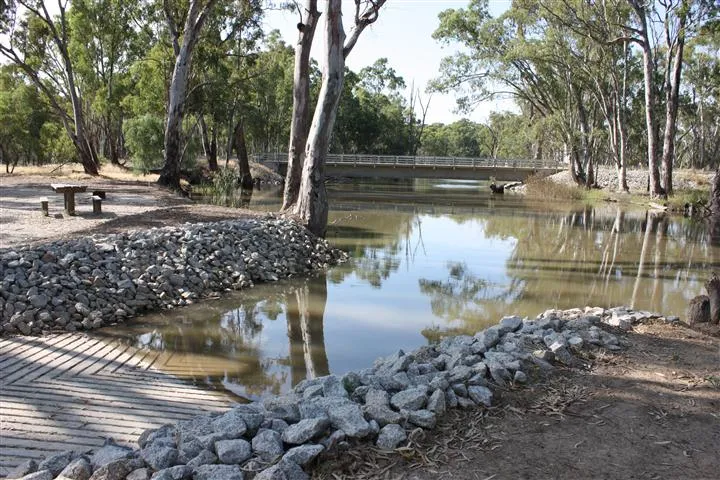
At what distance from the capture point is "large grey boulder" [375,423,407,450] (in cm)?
357

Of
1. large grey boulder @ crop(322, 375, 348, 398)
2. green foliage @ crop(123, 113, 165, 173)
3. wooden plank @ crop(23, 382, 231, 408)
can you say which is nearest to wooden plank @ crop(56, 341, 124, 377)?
wooden plank @ crop(23, 382, 231, 408)

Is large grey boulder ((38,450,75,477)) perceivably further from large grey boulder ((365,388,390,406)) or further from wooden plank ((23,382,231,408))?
large grey boulder ((365,388,390,406))

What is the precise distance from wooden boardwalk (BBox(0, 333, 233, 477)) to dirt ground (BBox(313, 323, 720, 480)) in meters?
2.23

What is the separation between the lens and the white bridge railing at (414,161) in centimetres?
4581

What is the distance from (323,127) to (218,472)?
11.9 m

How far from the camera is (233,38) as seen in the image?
99.8 feet

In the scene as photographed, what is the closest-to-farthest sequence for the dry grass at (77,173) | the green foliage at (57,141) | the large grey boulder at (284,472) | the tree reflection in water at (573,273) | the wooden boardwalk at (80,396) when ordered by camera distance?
the large grey boulder at (284,472), the wooden boardwalk at (80,396), the tree reflection in water at (573,273), the dry grass at (77,173), the green foliage at (57,141)

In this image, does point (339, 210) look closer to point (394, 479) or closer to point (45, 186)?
point (45, 186)

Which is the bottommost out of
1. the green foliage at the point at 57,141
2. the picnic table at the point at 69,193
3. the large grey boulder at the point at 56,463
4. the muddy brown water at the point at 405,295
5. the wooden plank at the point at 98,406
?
the muddy brown water at the point at 405,295

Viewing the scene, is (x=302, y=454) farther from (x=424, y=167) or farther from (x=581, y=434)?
(x=424, y=167)

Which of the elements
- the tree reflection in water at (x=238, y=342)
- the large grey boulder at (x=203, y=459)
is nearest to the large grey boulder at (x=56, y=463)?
the large grey boulder at (x=203, y=459)

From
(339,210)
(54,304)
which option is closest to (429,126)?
(339,210)

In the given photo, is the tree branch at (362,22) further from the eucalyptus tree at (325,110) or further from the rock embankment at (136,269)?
the rock embankment at (136,269)

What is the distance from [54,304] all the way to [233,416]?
197 inches
